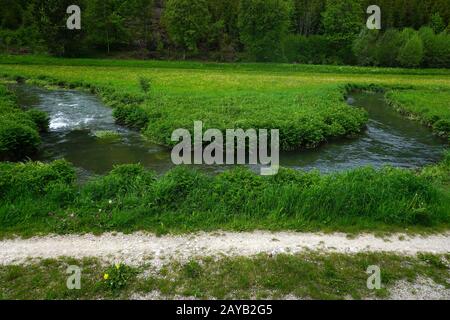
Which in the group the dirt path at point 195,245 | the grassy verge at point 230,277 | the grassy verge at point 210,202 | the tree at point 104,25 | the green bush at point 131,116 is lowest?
the grassy verge at point 230,277

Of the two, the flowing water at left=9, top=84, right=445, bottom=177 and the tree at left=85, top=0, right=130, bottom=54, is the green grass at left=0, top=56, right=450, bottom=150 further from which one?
the tree at left=85, top=0, right=130, bottom=54

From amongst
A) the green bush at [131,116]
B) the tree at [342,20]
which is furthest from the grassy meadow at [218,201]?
the tree at [342,20]

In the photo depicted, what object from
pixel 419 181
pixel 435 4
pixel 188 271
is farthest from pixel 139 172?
pixel 435 4

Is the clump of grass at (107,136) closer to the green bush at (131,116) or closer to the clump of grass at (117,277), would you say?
the green bush at (131,116)

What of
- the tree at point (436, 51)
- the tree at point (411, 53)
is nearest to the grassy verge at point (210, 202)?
the tree at point (411, 53)

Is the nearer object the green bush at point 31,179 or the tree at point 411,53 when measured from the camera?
the green bush at point 31,179

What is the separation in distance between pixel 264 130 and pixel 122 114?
11.2 metres

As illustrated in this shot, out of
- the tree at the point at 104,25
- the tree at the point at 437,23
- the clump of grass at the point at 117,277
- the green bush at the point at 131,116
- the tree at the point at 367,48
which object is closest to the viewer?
the clump of grass at the point at 117,277

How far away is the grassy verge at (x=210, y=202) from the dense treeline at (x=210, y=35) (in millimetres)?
62925

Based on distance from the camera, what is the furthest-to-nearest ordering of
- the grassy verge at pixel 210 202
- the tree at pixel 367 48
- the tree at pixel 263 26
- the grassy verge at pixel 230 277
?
the tree at pixel 263 26 → the tree at pixel 367 48 → the grassy verge at pixel 210 202 → the grassy verge at pixel 230 277

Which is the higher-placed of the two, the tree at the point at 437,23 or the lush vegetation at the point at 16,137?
the tree at the point at 437,23

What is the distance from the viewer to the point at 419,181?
13797 mm

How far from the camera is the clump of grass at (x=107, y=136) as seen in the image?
2424cm

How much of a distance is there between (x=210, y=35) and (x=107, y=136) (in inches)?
2495
